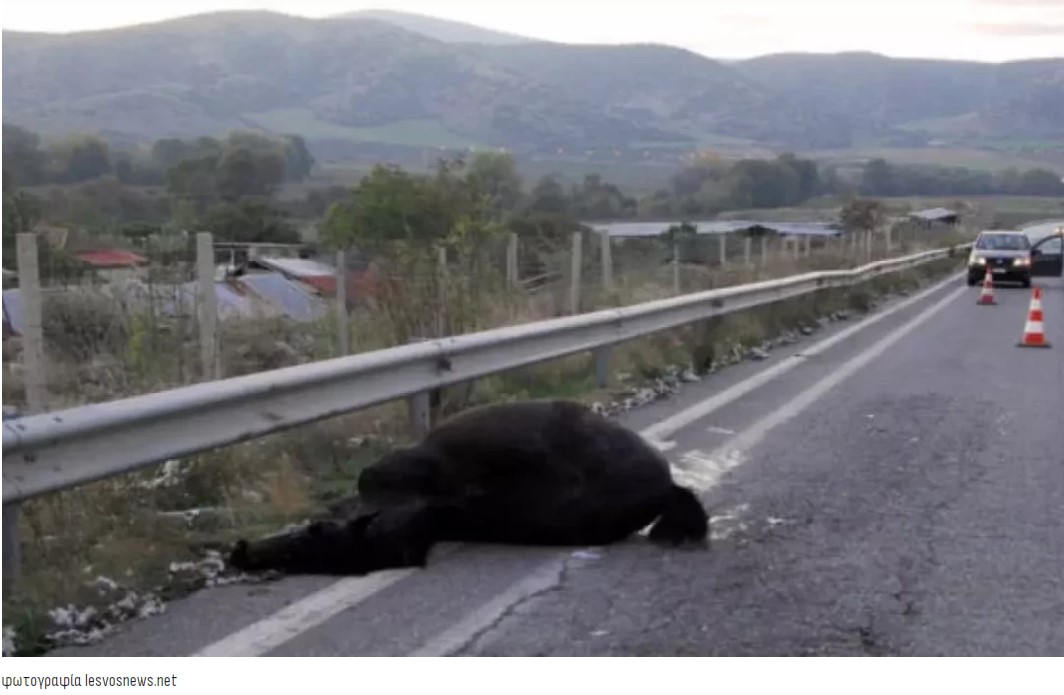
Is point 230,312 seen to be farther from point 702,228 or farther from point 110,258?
point 702,228

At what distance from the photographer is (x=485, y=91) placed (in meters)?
82.1

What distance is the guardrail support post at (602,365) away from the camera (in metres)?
13.2

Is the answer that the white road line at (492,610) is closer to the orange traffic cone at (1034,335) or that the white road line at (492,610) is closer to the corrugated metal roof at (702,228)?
the orange traffic cone at (1034,335)

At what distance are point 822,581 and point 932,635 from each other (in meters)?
0.88

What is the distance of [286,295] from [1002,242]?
90.3ft

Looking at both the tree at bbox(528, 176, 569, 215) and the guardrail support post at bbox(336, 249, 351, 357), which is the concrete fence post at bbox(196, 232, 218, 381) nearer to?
the guardrail support post at bbox(336, 249, 351, 357)

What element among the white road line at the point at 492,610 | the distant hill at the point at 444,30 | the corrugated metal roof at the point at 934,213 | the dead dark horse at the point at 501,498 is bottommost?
the corrugated metal roof at the point at 934,213

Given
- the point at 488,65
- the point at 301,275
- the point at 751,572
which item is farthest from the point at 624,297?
the point at 488,65

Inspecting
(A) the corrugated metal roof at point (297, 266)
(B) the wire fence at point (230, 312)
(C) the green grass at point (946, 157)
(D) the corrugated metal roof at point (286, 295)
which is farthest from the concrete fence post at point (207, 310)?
(C) the green grass at point (946, 157)

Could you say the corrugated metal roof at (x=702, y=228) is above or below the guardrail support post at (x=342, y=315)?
below

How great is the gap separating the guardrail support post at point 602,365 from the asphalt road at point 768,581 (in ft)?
6.62

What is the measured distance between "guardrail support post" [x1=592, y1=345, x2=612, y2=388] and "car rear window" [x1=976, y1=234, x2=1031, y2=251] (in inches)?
1151

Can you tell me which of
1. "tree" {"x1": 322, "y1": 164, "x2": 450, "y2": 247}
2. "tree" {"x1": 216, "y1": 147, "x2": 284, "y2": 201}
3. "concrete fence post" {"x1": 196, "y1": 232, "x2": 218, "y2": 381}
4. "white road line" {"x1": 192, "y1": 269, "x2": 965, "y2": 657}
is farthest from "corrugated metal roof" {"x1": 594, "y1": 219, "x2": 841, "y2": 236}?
"white road line" {"x1": 192, "y1": 269, "x2": 965, "y2": 657}

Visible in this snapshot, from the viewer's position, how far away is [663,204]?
2874 inches
